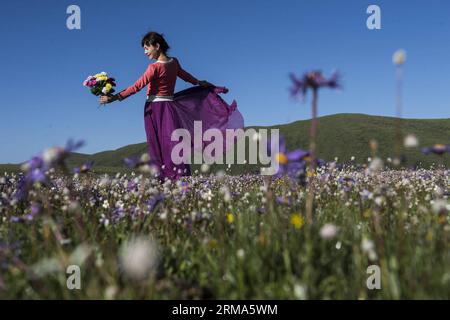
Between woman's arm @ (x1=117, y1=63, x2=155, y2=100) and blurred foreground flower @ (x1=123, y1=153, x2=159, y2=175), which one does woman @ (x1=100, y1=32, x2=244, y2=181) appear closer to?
→ woman's arm @ (x1=117, y1=63, x2=155, y2=100)

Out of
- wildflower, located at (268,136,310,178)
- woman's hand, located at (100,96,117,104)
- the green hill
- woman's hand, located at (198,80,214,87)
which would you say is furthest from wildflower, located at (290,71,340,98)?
the green hill

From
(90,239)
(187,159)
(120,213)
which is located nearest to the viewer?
(90,239)

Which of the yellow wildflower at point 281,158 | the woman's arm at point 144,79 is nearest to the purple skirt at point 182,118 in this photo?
the woman's arm at point 144,79

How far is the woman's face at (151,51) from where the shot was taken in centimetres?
1109

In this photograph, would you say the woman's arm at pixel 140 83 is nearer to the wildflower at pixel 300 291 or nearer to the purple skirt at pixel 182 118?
the purple skirt at pixel 182 118

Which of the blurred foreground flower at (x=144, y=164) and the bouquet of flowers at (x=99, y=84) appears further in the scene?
the bouquet of flowers at (x=99, y=84)

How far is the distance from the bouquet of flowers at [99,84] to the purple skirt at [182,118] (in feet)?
5.12

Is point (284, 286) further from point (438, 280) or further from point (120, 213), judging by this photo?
point (120, 213)

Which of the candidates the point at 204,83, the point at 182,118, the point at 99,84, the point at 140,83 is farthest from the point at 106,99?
the point at 204,83
